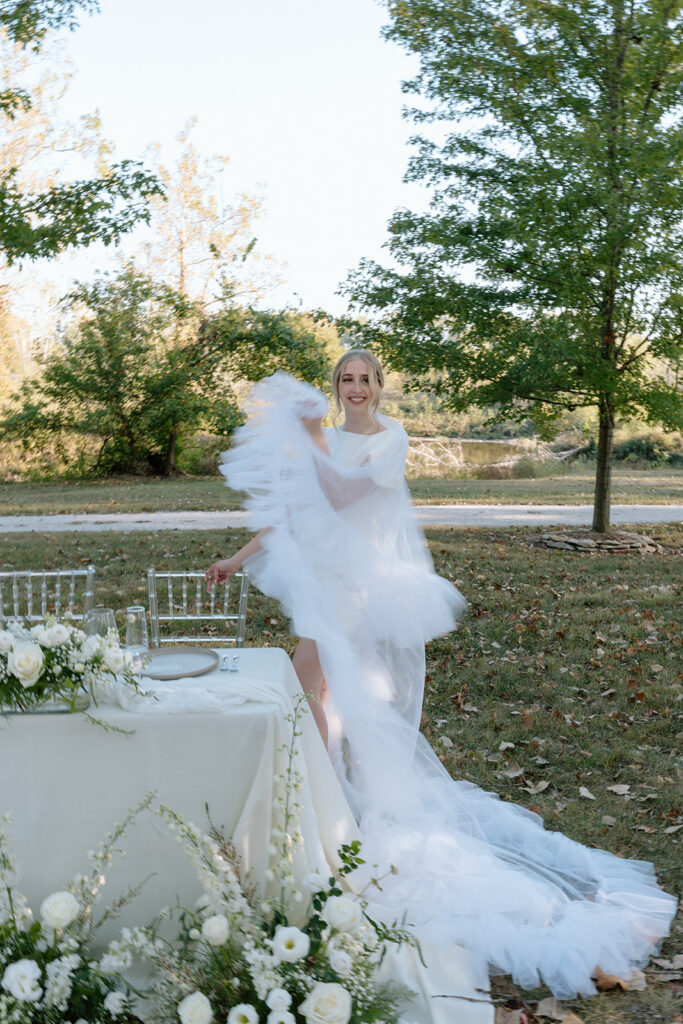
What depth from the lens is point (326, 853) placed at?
3.14 metres

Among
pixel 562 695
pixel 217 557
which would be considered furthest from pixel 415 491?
pixel 562 695

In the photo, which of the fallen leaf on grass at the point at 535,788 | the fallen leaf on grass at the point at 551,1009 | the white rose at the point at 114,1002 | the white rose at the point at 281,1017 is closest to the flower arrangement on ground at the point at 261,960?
the white rose at the point at 281,1017

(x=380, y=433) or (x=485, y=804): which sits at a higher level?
(x=380, y=433)

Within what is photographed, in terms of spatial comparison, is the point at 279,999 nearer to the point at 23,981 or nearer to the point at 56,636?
the point at 23,981

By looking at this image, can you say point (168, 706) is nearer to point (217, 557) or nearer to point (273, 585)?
point (273, 585)

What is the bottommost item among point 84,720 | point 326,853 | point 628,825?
point 628,825

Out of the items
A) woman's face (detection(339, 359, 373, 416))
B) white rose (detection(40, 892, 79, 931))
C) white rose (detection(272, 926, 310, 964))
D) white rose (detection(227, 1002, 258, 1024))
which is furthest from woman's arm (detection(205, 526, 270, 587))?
white rose (detection(227, 1002, 258, 1024))

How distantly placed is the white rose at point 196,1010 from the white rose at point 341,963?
0.33 metres

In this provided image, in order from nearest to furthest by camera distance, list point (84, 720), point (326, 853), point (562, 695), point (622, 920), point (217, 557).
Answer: point (84, 720) → point (326, 853) → point (622, 920) → point (562, 695) → point (217, 557)

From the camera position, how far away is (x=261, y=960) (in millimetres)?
2170

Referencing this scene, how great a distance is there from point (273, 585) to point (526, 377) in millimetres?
9167

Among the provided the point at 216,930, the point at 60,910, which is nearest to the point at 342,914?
the point at 216,930

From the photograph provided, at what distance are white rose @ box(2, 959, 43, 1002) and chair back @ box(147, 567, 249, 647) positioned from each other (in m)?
1.84

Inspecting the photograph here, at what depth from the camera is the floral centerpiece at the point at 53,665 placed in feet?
8.07
